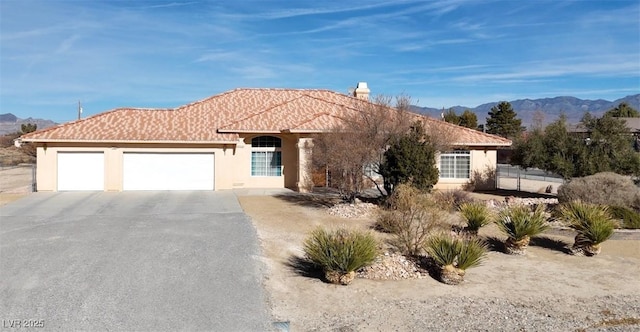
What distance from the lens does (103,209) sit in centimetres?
Answer: 1970

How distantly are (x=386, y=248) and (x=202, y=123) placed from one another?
17.3m

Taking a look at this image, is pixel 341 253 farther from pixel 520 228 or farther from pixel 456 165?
pixel 456 165

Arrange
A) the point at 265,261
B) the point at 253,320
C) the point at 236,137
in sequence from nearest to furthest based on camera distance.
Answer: the point at 253,320 → the point at 265,261 → the point at 236,137

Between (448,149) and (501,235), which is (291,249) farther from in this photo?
(448,149)

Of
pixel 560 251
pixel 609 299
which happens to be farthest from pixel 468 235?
pixel 609 299

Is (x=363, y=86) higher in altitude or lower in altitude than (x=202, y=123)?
higher

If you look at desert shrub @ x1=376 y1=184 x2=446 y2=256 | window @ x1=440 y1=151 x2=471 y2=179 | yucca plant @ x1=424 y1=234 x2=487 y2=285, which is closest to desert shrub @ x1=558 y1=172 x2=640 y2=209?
desert shrub @ x1=376 y1=184 x2=446 y2=256

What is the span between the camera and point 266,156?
27266 millimetres

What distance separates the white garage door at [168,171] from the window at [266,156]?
2.27 metres

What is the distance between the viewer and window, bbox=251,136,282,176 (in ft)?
89.0

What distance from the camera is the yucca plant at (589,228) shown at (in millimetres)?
14219

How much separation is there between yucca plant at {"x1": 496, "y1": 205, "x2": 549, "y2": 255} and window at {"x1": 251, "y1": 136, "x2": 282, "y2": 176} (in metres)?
14.3

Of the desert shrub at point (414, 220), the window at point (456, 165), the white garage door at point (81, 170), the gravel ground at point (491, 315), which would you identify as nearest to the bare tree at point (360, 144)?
the desert shrub at point (414, 220)

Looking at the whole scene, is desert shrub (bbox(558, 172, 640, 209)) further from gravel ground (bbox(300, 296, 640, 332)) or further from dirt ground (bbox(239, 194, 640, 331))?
gravel ground (bbox(300, 296, 640, 332))
